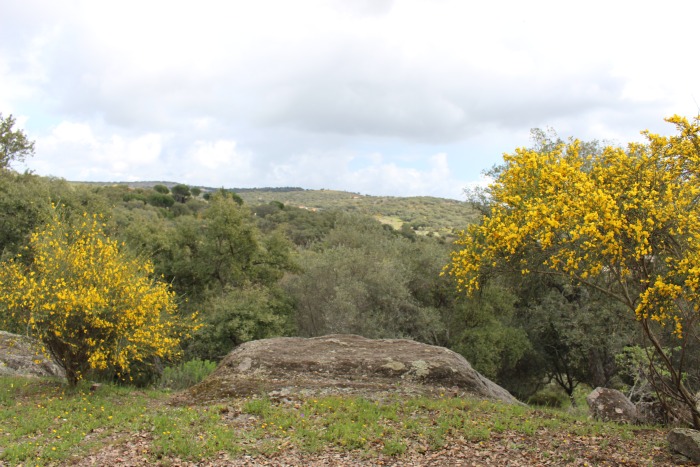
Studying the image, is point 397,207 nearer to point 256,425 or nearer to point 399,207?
point 399,207

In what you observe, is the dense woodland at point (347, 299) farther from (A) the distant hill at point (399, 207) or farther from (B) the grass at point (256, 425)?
(A) the distant hill at point (399, 207)

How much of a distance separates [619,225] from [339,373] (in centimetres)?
779

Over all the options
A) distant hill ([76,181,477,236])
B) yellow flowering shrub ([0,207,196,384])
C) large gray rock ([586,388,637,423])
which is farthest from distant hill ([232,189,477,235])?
yellow flowering shrub ([0,207,196,384])

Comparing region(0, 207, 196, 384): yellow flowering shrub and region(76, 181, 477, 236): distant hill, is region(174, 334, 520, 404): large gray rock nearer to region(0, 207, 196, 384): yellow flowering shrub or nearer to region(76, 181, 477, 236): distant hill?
region(0, 207, 196, 384): yellow flowering shrub

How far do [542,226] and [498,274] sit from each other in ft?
4.54

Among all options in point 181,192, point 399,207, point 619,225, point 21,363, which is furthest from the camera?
point 399,207

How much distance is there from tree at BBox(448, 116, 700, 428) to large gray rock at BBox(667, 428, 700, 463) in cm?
54

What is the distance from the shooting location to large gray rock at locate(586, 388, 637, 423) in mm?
10625

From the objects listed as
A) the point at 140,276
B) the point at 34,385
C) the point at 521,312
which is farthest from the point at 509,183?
the point at 521,312

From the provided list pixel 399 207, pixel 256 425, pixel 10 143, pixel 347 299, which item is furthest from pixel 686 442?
pixel 399 207

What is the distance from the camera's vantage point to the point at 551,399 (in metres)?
24.8

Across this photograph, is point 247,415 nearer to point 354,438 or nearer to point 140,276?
point 354,438

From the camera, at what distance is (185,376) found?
14398mm

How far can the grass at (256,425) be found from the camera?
809 centimetres
